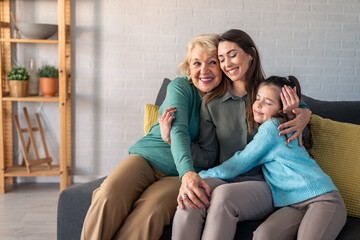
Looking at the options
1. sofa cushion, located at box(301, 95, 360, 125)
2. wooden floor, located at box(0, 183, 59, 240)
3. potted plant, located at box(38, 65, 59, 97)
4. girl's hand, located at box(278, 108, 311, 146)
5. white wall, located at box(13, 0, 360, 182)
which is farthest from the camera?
white wall, located at box(13, 0, 360, 182)

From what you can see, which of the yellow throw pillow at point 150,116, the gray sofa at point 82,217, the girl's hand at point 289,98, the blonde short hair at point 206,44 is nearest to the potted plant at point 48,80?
the yellow throw pillow at point 150,116

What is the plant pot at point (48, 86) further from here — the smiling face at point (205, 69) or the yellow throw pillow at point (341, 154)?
the yellow throw pillow at point (341, 154)

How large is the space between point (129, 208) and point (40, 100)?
5.75 feet

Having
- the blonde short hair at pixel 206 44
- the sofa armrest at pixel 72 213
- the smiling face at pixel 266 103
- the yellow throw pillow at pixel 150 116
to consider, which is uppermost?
the blonde short hair at pixel 206 44

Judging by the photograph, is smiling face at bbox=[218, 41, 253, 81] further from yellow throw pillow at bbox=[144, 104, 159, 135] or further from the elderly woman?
yellow throw pillow at bbox=[144, 104, 159, 135]

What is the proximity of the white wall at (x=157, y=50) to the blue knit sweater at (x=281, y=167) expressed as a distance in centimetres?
181

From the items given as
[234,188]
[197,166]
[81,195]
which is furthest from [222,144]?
[81,195]

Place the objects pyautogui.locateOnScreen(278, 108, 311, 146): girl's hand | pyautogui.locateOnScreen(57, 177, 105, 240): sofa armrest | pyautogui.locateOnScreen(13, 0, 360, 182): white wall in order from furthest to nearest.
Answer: pyautogui.locateOnScreen(13, 0, 360, 182): white wall
pyautogui.locateOnScreen(57, 177, 105, 240): sofa armrest
pyautogui.locateOnScreen(278, 108, 311, 146): girl's hand

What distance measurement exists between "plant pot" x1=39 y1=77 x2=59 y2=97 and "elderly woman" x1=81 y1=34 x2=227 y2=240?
1446mm

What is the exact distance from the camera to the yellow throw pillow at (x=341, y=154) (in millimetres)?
1978

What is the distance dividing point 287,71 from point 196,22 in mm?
912

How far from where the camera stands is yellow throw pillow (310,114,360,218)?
198 centimetres

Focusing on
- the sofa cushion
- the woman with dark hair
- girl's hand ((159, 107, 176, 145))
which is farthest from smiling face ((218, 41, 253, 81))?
the sofa cushion

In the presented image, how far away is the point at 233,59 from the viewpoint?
6.77 ft
